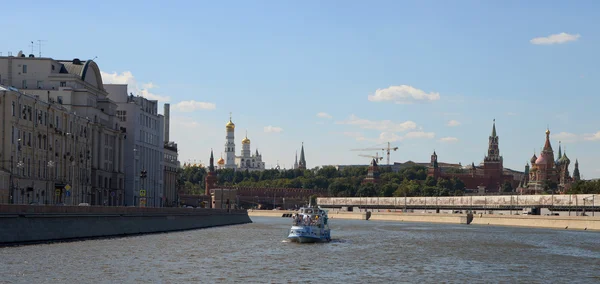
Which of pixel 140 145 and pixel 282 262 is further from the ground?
pixel 140 145

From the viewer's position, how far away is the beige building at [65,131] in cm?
10644

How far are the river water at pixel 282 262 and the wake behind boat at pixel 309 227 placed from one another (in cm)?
139

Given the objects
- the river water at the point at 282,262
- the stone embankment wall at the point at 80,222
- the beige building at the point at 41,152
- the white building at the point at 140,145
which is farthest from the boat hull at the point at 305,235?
the white building at the point at 140,145

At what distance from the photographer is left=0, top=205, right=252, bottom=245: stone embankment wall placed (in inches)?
2854

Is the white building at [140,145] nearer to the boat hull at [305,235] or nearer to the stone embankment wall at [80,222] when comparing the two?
the stone embankment wall at [80,222]

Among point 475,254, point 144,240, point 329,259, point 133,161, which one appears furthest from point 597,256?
point 133,161

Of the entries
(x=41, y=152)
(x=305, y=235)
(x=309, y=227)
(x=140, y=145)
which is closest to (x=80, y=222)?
(x=305, y=235)

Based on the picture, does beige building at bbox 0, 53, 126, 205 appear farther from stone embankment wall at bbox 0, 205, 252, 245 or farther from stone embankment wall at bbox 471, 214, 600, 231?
stone embankment wall at bbox 471, 214, 600, 231

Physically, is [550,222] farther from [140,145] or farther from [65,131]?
[65,131]

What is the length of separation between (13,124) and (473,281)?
57.5 metres

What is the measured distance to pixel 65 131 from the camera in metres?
120

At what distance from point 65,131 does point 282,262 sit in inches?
2180

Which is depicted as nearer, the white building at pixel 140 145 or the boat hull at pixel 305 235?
the boat hull at pixel 305 235

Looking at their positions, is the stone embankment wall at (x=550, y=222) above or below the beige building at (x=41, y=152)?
below
